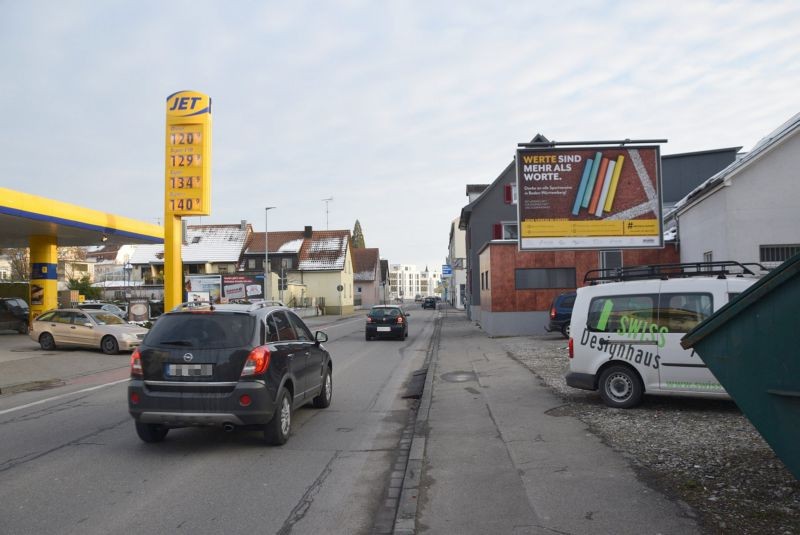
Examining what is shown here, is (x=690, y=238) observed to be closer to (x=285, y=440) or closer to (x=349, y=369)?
(x=349, y=369)

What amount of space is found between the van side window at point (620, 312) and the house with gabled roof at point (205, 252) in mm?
57997

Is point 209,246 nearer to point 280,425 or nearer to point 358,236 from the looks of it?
point 358,236

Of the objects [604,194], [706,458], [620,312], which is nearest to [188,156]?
[604,194]

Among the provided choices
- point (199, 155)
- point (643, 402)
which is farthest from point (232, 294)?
point (643, 402)

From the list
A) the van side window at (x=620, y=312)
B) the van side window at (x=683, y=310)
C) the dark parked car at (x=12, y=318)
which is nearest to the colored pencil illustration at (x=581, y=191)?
the van side window at (x=620, y=312)

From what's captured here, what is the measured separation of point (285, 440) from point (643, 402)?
5327mm

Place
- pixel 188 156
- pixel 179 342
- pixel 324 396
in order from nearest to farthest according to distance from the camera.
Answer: pixel 179 342 → pixel 324 396 → pixel 188 156

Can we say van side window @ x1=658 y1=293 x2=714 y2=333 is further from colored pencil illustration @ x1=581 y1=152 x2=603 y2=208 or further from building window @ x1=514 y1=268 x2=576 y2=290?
building window @ x1=514 y1=268 x2=576 y2=290

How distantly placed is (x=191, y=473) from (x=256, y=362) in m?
1.31

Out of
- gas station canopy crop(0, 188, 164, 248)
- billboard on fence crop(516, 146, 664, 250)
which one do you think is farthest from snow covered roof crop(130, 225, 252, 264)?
billboard on fence crop(516, 146, 664, 250)

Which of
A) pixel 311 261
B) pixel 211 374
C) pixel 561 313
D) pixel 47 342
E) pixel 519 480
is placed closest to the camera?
pixel 519 480

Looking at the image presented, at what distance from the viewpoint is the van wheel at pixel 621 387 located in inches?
352

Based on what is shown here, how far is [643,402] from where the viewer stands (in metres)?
9.38

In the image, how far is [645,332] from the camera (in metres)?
8.91
